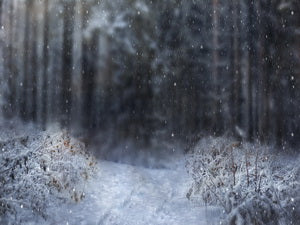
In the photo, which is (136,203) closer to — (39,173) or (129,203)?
(129,203)

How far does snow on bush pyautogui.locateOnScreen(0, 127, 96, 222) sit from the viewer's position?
488 centimetres

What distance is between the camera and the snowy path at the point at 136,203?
5.18 metres

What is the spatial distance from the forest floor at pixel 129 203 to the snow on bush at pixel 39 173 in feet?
0.34

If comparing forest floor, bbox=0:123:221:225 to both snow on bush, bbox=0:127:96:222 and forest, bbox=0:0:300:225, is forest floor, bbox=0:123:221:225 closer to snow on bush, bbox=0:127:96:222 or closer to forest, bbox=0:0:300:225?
snow on bush, bbox=0:127:96:222

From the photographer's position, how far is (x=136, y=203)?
5836 millimetres

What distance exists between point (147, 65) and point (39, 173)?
4.57 meters

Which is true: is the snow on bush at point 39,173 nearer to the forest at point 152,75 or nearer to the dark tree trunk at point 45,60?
the forest at point 152,75

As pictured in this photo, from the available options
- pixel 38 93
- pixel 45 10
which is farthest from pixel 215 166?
pixel 45 10

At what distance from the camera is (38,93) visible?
8.98 m

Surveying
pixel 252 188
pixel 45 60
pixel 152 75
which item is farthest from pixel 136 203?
pixel 45 60

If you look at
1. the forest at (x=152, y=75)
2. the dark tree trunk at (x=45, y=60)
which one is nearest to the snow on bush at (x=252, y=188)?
the forest at (x=152, y=75)

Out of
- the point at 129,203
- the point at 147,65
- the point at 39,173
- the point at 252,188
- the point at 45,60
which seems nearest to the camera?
the point at 252,188

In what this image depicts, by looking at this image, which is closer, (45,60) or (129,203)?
(129,203)

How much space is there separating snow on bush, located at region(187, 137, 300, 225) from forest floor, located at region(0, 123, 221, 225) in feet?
0.90
